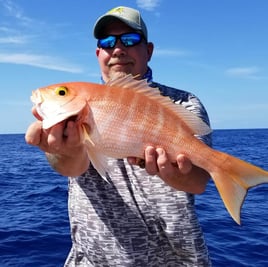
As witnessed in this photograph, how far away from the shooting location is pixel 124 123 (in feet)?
10.2

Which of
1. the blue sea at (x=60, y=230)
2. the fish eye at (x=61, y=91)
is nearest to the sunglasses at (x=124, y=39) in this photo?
the fish eye at (x=61, y=91)

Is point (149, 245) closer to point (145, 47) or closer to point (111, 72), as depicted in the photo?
point (111, 72)

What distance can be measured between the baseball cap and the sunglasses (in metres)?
0.08

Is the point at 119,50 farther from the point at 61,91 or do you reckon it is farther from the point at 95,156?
the point at 95,156

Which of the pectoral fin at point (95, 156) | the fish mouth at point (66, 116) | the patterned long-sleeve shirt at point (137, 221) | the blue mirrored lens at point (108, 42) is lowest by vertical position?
the patterned long-sleeve shirt at point (137, 221)

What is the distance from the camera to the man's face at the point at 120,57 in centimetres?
411

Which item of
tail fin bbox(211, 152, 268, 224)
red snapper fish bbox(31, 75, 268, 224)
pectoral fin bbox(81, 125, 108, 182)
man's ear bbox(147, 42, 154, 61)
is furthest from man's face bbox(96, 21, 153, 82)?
tail fin bbox(211, 152, 268, 224)

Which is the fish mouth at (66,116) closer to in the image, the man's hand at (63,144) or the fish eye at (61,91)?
Result: the man's hand at (63,144)

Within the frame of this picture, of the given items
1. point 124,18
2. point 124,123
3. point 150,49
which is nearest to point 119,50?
point 124,18

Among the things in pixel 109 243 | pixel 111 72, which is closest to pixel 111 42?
pixel 111 72

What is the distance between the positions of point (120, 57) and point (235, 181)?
1900mm

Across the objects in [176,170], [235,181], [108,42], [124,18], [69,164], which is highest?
[124,18]

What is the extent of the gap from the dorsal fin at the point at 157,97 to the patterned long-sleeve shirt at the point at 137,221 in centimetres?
46

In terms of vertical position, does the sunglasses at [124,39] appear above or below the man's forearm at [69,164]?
above
